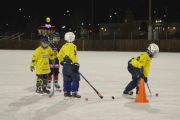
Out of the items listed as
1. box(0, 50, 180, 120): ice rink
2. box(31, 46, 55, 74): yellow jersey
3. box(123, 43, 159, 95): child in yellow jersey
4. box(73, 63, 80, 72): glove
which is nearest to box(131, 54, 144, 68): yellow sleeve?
box(123, 43, 159, 95): child in yellow jersey

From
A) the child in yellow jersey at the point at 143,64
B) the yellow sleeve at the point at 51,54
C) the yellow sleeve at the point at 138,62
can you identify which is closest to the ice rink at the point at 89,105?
the child in yellow jersey at the point at 143,64

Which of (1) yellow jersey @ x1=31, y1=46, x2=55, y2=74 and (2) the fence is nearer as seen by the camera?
(1) yellow jersey @ x1=31, y1=46, x2=55, y2=74

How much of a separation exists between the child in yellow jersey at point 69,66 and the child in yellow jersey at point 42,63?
813 millimetres

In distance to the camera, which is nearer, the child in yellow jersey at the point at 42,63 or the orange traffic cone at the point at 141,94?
the orange traffic cone at the point at 141,94

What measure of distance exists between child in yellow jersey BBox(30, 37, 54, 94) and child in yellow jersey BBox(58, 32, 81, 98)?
0.81 metres

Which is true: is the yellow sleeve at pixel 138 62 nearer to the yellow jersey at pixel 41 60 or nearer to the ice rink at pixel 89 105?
the ice rink at pixel 89 105

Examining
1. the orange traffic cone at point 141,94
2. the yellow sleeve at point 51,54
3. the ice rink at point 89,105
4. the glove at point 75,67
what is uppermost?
the yellow sleeve at point 51,54

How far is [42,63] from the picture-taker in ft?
32.9

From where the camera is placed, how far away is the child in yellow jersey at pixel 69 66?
362 inches

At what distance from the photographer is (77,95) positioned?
9.48 m

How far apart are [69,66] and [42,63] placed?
100 centimetres

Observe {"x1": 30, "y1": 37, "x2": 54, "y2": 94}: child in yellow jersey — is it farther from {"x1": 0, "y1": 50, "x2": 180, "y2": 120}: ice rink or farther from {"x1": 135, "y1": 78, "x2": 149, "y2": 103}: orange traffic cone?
{"x1": 135, "y1": 78, "x2": 149, "y2": 103}: orange traffic cone

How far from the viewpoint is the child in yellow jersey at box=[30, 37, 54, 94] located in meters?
9.98

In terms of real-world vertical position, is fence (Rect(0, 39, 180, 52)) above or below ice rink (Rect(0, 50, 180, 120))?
above
